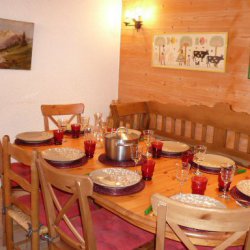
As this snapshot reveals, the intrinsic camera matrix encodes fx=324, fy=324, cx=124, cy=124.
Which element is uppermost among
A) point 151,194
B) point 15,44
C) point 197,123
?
point 15,44

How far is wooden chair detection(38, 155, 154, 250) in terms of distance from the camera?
140 centimetres

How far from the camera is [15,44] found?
3.45m

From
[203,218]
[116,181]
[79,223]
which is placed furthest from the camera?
[79,223]

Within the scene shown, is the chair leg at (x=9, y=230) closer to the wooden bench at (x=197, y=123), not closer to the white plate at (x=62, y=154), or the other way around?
the white plate at (x=62, y=154)

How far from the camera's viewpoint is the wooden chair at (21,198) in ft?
5.75

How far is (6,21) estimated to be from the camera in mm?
3342

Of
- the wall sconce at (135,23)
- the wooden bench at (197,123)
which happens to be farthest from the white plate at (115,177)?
the wall sconce at (135,23)

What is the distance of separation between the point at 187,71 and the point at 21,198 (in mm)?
2293

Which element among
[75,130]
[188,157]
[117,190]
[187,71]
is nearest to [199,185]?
Result: [117,190]

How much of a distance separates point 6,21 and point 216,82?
226 cm

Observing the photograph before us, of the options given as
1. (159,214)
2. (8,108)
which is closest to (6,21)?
(8,108)

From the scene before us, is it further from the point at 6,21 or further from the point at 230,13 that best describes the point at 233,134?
the point at 6,21

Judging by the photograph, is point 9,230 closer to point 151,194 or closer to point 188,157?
point 151,194

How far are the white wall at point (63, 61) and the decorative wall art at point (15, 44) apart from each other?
7cm
